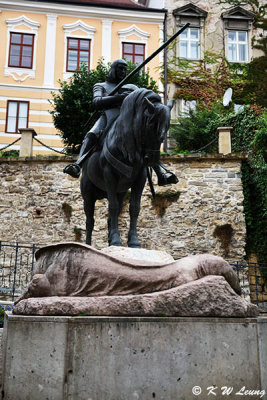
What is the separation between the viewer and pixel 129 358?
108 inches

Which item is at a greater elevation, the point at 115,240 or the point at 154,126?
the point at 154,126

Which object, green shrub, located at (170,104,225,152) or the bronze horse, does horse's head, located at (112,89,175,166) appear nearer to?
the bronze horse

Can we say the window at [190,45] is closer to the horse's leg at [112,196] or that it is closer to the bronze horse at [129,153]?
the bronze horse at [129,153]

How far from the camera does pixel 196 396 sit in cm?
270

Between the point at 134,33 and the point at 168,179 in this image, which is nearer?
the point at 168,179

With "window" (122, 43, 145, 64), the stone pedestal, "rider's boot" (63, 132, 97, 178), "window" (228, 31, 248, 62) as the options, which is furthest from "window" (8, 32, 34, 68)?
the stone pedestal

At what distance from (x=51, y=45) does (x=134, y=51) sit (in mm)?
4478

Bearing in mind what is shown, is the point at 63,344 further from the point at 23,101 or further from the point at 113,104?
the point at 23,101

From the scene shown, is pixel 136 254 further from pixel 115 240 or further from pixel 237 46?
pixel 237 46

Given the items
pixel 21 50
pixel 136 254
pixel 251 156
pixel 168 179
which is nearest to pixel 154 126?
pixel 168 179

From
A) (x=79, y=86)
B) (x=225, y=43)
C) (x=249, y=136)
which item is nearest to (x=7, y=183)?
(x=79, y=86)

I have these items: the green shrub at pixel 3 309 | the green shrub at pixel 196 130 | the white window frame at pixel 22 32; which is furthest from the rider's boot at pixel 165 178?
the white window frame at pixel 22 32

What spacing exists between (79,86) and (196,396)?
15.0m

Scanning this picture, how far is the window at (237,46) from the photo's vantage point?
73.2 ft
